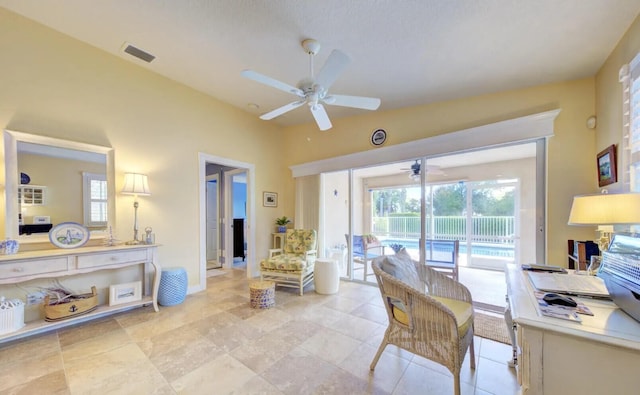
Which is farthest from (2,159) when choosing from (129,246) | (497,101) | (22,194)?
(497,101)

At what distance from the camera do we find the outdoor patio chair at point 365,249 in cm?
409

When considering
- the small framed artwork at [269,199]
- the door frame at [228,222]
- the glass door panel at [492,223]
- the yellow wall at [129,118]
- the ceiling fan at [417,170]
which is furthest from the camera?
the door frame at [228,222]

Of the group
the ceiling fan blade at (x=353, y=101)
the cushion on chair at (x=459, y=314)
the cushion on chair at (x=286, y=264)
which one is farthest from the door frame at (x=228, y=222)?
the cushion on chair at (x=459, y=314)

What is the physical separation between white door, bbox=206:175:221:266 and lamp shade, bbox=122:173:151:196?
2.55 metres

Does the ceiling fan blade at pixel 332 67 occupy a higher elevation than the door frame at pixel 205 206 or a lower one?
higher

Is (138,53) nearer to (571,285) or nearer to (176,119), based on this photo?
(176,119)

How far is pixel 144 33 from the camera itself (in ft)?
7.92

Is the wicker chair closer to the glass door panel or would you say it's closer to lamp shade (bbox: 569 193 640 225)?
lamp shade (bbox: 569 193 640 225)

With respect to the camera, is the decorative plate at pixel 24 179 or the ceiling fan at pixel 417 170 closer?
the decorative plate at pixel 24 179

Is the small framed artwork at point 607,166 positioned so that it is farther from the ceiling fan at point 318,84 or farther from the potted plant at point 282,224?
the potted plant at point 282,224

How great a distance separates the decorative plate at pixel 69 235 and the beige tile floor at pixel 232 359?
34.2 inches

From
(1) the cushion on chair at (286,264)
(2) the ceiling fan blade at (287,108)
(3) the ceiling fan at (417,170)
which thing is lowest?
(1) the cushion on chair at (286,264)

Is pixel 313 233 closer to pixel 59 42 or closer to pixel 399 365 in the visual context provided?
pixel 399 365

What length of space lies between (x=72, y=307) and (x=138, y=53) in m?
2.83
